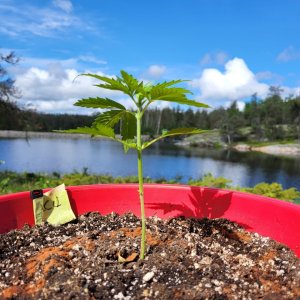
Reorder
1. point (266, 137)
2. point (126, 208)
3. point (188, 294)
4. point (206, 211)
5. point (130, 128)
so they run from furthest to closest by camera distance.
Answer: point (266, 137), point (126, 208), point (206, 211), point (130, 128), point (188, 294)

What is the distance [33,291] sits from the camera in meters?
1.15

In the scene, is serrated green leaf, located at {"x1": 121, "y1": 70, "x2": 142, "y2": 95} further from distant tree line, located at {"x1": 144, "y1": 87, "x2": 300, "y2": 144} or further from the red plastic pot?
distant tree line, located at {"x1": 144, "y1": 87, "x2": 300, "y2": 144}

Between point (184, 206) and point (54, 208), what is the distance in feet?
2.24

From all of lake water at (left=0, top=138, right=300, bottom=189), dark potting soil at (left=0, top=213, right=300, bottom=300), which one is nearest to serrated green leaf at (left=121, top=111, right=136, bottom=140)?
dark potting soil at (left=0, top=213, right=300, bottom=300)

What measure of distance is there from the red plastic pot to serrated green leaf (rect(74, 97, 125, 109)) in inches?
26.1

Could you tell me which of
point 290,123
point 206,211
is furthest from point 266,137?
point 206,211

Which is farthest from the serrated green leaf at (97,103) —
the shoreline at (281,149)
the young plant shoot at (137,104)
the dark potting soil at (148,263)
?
the shoreline at (281,149)

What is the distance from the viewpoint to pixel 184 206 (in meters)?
1.85

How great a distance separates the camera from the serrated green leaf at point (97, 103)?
134 cm

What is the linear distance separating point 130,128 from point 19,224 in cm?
78

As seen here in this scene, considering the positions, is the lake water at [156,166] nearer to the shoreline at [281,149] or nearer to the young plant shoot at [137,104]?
the young plant shoot at [137,104]

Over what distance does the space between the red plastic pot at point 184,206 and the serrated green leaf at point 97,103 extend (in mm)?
662

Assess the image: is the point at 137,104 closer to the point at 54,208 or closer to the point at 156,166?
the point at 54,208

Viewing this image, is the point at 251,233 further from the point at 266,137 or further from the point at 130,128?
the point at 266,137
